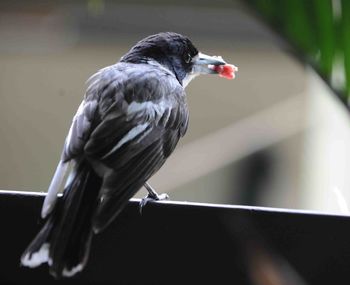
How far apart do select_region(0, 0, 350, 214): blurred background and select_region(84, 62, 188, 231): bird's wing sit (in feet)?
5.98

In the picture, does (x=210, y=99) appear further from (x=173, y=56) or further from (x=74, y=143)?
(x=74, y=143)

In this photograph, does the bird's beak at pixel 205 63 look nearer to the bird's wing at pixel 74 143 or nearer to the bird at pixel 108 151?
the bird at pixel 108 151

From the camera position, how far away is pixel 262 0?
1497mm

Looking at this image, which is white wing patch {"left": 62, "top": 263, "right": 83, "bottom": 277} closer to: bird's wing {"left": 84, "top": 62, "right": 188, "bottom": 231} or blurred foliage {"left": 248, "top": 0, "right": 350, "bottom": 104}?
bird's wing {"left": 84, "top": 62, "right": 188, "bottom": 231}

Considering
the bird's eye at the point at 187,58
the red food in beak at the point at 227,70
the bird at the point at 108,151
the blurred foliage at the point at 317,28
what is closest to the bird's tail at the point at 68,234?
the bird at the point at 108,151

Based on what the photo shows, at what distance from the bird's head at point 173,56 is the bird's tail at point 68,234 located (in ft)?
2.88

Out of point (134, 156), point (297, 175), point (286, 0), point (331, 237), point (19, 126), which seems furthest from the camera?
point (297, 175)

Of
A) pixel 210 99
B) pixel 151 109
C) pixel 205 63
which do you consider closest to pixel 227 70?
pixel 205 63

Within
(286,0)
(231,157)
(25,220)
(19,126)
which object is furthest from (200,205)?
(231,157)

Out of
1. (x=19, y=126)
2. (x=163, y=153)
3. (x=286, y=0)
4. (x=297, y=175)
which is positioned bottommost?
(x=297, y=175)

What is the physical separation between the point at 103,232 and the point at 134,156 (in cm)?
23

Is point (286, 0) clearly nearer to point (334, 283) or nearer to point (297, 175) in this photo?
point (334, 283)

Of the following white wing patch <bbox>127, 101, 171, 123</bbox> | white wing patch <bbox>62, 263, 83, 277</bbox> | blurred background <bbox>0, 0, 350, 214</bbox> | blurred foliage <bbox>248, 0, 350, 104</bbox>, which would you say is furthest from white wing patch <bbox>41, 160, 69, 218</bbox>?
blurred background <bbox>0, 0, 350, 214</bbox>

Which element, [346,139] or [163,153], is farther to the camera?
[346,139]
